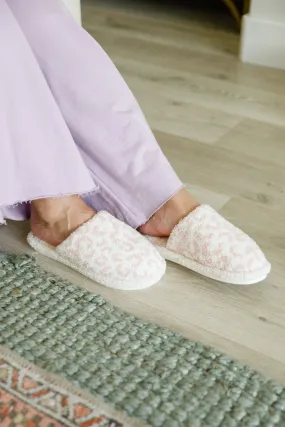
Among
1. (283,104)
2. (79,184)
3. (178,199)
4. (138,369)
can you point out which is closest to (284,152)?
(283,104)

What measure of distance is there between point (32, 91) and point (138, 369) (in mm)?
438

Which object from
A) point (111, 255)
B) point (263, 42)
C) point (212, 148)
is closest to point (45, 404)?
point (111, 255)

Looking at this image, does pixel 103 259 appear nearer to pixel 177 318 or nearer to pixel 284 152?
pixel 177 318

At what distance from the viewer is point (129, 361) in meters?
0.87

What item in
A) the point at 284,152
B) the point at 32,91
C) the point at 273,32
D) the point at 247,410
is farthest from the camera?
the point at 273,32

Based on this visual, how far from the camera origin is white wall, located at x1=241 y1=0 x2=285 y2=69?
6.52ft

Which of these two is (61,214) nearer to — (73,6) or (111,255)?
(111,255)

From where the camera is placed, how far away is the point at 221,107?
5.71 feet

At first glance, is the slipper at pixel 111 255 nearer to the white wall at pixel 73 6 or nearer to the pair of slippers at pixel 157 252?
the pair of slippers at pixel 157 252

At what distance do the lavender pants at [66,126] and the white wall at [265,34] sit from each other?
3.48 ft

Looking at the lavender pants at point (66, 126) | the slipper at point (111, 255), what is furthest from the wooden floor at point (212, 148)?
the lavender pants at point (66, 126)

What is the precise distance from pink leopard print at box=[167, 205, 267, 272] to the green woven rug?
0.16 meters

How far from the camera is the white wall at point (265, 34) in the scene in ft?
6.52

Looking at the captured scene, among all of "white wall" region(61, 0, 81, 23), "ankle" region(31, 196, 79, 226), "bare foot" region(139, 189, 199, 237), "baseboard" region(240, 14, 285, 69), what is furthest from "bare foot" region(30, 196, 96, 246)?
"baseboard" region(240, 14, 285, 69)
